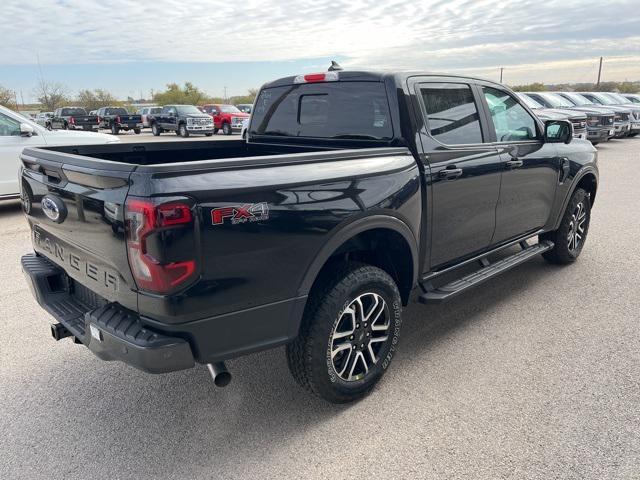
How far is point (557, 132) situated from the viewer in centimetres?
470

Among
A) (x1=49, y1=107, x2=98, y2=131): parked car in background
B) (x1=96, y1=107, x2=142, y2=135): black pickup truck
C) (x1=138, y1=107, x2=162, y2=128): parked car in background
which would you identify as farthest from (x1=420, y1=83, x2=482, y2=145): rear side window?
(x1=49, y1=107, x2=98, y2=131): parked car in background

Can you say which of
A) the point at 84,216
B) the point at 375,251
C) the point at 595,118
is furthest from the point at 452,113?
the point at 595,118

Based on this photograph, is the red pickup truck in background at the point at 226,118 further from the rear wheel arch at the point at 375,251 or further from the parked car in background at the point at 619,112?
the rear wheel arch at the point at 375,251

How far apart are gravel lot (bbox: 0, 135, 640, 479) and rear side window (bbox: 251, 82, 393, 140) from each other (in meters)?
1.64

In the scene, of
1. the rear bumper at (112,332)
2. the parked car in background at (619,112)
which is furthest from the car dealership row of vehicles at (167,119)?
the rear bumper at (112,332)

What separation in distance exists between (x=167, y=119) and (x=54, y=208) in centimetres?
2625

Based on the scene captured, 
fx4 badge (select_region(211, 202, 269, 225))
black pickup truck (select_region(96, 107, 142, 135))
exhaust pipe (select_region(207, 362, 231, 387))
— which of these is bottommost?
black pickup truck (select_region(96, 107, 142, 135))

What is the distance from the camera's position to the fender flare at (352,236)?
102 inches

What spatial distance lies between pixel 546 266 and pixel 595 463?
10.9 ft

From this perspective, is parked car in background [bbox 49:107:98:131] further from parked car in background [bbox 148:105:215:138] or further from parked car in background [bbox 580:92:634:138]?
parked car in background [bbox 580:92:634:138]

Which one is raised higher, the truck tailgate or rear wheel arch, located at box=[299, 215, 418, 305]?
the truck tailgate

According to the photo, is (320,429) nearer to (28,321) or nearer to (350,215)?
(350,215)

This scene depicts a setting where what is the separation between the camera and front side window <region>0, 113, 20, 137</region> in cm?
802

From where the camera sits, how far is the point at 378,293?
3.03 m
